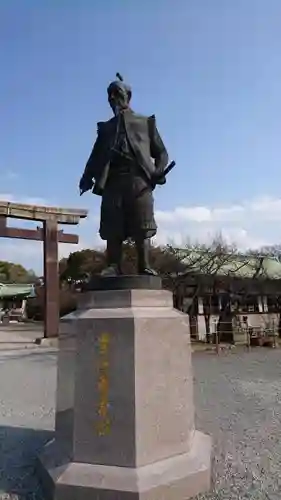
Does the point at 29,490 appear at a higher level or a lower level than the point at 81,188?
lower

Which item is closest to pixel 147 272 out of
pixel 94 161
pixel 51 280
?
pixel 94 161

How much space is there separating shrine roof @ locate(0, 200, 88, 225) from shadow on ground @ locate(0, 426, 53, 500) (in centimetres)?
916

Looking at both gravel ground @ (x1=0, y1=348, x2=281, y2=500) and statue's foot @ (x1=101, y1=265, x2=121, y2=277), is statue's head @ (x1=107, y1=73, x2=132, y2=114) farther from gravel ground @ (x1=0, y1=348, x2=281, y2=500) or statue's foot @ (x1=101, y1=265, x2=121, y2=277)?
gravel ground @ (x1=0, y1=348, x2=281, y2=500)

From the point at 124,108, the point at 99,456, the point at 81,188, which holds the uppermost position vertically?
the point at 124,108

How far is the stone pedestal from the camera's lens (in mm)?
2996

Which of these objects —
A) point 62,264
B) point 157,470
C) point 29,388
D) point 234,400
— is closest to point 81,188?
point 157,470

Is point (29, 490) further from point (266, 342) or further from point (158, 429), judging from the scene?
point (266, 342)

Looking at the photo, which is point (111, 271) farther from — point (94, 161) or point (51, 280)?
point (51, 280)

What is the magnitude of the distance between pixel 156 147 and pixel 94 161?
61 cm

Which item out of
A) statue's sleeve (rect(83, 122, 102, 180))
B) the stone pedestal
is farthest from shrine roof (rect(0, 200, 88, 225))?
the stone pedestal

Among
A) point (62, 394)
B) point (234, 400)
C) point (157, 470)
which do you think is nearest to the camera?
point (157, 470)

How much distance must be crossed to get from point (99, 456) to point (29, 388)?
5227 millimetres

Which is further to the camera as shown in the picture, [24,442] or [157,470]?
[24,442]

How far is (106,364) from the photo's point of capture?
317cm
